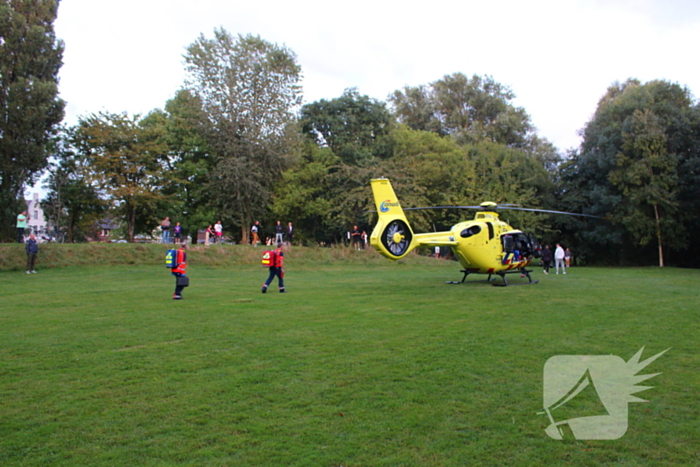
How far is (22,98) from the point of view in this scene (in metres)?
34.1

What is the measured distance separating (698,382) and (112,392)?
27.0 feet

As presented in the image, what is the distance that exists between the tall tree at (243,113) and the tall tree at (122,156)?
4943 mm

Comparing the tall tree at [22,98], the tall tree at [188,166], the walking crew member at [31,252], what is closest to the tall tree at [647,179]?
the tall tree at [188,166]

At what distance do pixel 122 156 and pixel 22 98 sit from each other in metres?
7.05

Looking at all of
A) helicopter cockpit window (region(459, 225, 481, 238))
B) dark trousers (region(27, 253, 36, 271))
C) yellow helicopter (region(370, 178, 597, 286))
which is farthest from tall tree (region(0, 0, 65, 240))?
Result: helicopter cockpit window (region(459, 225, 481, 238))

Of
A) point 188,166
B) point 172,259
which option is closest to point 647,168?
point 188,166

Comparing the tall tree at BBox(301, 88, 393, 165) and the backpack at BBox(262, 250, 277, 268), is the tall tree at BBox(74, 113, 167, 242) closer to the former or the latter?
the tall tree at BBox(301, 88, 393, 165)

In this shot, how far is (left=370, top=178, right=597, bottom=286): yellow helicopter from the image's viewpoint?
18547mm

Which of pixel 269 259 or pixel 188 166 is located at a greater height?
pixel 188 166

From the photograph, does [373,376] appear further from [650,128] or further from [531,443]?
[650,128]

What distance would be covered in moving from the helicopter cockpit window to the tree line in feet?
57.2

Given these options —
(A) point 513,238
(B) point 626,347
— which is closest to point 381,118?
(A) point 513,238

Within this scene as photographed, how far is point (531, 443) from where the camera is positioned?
17.9 feet

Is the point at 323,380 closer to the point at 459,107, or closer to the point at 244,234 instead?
the point at 244,234
